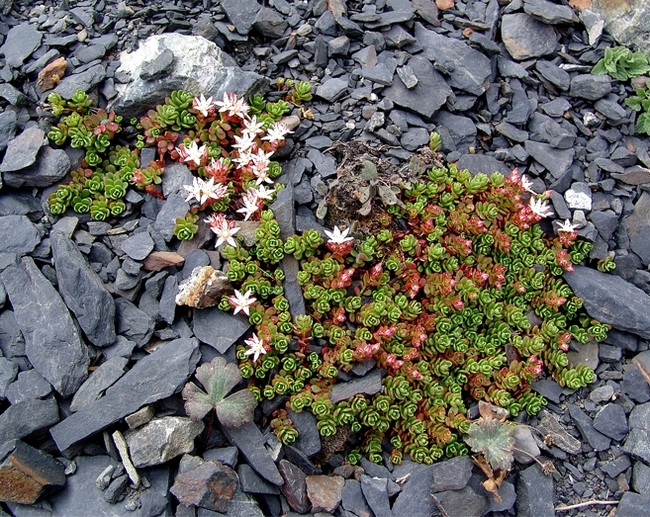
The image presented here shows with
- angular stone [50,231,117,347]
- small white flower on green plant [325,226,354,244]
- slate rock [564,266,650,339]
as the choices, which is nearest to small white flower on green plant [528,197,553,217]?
slate rock [564,266,650,339]

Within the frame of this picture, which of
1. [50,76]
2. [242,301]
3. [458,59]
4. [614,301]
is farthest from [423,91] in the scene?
[50,76]

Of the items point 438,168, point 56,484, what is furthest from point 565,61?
point 56,484

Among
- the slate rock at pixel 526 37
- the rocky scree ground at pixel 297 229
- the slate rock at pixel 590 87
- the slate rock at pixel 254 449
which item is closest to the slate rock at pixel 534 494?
the rocky scree ground at pixel 297 229

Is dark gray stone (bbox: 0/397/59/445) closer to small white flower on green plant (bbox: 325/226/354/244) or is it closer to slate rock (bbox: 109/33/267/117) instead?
small white flower on green plant (bbox: 325/226/354/244)

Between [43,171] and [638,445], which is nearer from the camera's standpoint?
[638,445]

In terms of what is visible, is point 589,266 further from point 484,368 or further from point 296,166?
point 296,166

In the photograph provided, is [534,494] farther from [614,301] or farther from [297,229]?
[297,229]

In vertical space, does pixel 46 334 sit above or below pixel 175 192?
below
